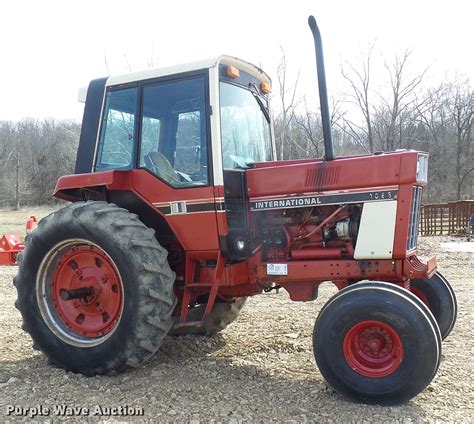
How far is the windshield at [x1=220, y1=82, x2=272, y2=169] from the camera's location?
4.62 m

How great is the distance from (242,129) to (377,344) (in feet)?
7.62

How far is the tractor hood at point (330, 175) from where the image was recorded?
413 cm

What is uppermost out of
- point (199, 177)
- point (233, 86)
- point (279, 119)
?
point (279, 119)

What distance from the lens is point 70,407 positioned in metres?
3.69

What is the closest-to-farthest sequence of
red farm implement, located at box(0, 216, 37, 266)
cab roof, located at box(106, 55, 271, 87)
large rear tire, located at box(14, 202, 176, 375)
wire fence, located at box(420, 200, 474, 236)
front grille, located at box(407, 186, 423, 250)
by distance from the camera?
large rear tire, located at box(14, 202, 176, 375) → front grille, located at box(407, 186, 423, 250) → cab roof, located at box(106, 55, 271, 87) → red farm implement, located at box(0, 216, 37, 266) → wire fence, located at box(420, 200, 474, 236)

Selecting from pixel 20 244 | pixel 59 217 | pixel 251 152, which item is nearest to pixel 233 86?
pixel 251 152

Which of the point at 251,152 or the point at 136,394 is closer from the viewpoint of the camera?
the point at 136,394

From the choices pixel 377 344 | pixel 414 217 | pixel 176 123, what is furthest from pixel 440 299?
pixel 176 123

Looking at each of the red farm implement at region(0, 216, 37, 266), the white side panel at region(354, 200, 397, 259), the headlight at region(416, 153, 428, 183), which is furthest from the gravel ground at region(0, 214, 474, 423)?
the headlight at region(416, 153, 428, 183)

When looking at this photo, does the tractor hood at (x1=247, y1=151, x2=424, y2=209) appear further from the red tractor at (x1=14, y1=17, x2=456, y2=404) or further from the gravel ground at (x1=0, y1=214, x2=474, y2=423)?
the gravel ground at (x1=0, y1=214, x2=474, y2=423)

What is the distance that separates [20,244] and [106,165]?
3.35 metres

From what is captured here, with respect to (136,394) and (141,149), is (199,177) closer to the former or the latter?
(141,149)

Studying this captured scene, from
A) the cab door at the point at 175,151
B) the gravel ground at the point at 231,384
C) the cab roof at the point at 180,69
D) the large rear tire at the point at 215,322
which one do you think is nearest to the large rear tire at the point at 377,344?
the gravel ground at the point at 231,384

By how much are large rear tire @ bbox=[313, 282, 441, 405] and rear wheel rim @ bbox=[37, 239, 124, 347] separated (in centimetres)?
177
